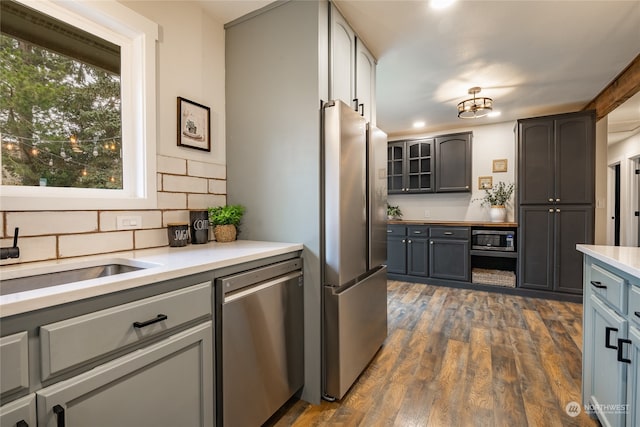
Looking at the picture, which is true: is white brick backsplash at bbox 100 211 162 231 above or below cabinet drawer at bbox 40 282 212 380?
above

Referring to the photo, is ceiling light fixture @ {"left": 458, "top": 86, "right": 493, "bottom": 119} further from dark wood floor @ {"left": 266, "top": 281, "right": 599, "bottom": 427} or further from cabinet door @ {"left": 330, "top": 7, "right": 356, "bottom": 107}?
dark wood floor @ {"left": 266, "top": 281, "right": 599, "bottom": 427}

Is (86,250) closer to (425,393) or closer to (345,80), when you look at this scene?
(345,80)

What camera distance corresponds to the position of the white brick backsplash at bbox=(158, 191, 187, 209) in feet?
5.74

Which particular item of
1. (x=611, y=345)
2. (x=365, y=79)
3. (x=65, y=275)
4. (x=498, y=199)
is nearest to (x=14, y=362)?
(x=65, y=275)

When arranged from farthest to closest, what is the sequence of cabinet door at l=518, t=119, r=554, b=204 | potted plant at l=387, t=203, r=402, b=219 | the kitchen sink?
potted plant at l=387, t=203, r=402, b=219 → cabinet door at l=518, t=119, r=554, b=204 → the kitchen sink

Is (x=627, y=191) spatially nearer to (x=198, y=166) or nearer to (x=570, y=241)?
(x=570, y=241)

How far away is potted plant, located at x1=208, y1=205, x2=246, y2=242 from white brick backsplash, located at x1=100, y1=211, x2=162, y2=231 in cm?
33

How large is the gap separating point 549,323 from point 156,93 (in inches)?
155

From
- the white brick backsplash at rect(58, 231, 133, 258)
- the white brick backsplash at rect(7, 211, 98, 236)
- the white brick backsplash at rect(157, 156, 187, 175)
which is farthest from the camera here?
the white brick backsplash at rect(157, 156, 187, 175)

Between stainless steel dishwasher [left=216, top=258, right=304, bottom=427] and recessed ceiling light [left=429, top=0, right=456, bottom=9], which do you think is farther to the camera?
recessed ceiling light [left=429, top=0, right=456, bottom=9]

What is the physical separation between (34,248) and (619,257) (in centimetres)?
259

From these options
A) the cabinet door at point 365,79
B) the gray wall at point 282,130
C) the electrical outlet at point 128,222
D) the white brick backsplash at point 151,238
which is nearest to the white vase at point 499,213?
the cabinet door at point 365,79

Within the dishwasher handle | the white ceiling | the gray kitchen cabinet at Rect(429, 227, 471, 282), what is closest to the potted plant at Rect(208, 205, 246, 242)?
the dishwasher handle

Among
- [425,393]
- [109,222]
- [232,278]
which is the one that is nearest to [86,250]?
[109,222]
